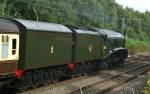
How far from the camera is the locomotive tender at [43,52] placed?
53.5 ft

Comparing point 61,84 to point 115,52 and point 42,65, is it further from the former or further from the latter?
point 115,52

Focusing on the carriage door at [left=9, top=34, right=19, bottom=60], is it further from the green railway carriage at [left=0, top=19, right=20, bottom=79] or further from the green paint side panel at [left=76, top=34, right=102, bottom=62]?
the green paint side panel at [left=76, top=34, right=102, bottom=62]

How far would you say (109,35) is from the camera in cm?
3025

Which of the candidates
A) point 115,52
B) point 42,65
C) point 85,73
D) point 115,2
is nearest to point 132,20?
point 115,2

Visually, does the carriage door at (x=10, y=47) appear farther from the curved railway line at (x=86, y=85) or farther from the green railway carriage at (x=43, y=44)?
the curved railway line at (x=86, y=85)

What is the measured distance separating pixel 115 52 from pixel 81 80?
945 cm

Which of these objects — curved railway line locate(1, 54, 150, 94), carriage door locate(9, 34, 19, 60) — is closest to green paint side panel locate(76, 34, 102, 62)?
curved railway line locate(1, 54, 150, 94)

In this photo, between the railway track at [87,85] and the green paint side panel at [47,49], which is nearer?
the green paint side panel at [47,49]

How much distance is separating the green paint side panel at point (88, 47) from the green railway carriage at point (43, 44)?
1.48 meters

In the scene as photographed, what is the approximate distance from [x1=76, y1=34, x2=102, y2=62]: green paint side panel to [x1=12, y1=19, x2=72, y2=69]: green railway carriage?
1.48 meters

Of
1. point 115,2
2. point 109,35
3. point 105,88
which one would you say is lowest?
point 105,88

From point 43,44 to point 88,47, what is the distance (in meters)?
6.62

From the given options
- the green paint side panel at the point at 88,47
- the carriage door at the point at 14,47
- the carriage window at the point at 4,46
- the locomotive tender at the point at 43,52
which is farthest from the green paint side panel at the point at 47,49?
the green paint side panel at the point at 88,47

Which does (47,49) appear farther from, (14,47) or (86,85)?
(86,85)
